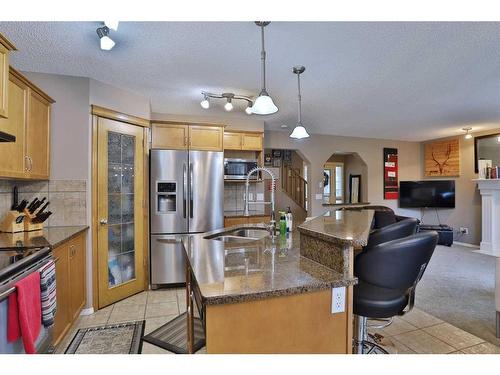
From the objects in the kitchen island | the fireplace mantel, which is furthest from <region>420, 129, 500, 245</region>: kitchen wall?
the kitchen island

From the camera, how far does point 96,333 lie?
2.54 meters

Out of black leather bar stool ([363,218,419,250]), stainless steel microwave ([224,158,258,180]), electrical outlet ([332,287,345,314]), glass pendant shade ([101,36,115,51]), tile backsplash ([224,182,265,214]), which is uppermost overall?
glass pendant shade ([101,36,115,51])

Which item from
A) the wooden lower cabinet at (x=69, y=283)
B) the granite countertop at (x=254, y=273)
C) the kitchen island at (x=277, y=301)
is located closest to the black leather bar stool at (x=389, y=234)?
the granite countertop at (x=254, y=273)

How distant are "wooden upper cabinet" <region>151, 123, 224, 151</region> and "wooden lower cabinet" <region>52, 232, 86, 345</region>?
162 cm

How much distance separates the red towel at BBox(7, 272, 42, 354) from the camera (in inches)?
56.2

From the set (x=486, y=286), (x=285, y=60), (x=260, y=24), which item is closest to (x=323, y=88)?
(x=285, y=60)

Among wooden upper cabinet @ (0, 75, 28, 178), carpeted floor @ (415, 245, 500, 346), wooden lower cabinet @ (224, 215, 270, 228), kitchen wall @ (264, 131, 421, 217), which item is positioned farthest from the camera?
kitchen wall @ (264, 131, 421, 217)

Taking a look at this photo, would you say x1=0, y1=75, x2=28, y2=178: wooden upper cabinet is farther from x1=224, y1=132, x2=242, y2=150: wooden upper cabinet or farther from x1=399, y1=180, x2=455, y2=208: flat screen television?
x1=399, y1=180, x2=455, y2=208: flat screen television

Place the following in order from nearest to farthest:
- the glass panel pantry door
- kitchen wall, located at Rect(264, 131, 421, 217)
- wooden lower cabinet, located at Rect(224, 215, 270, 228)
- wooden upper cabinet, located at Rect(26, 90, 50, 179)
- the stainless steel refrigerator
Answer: wooden upper cabinet, located at Rect(26, 90, 50, 179) → the glass panel pantry door → the stainless steel refrigerator → wooden lower cabinet, located at Rect(224, 215, 270, 228) → kitchen wall, located at Rect(264, 131, 421, 217)

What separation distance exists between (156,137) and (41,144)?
1407 millimetres

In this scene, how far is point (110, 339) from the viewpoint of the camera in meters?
2.45

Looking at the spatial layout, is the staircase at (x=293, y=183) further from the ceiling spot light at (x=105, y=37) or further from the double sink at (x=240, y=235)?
the ceiling spot light at (x=105, y=37)

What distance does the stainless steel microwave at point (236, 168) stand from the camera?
14.6ft
